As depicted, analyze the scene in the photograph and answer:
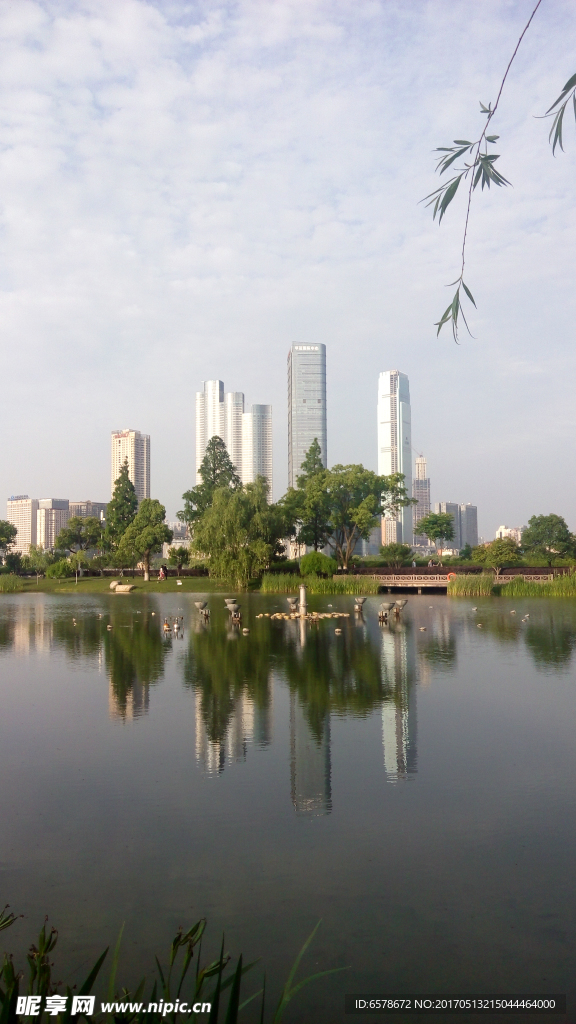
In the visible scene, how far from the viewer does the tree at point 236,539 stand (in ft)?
134

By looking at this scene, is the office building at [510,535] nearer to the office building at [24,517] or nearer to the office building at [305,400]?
the office building at [305,400]

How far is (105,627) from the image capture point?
69.3 feet

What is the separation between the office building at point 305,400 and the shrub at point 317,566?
391 ft

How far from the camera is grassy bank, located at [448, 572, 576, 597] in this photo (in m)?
31.9

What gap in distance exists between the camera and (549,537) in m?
46.2

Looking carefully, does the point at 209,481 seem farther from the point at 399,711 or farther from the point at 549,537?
the point at 399,711

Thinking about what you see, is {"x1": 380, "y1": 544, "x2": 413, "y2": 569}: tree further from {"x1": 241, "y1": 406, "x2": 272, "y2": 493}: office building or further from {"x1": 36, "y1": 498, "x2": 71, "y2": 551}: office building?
{"x1": 241, "y1": 406, "x2": 272, "y2": 493}: office building

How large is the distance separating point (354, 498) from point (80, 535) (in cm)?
2663

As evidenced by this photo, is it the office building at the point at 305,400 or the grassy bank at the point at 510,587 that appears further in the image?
the office building at the point at 305,400

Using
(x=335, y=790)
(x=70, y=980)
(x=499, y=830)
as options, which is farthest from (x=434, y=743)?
(x=70, y=980)

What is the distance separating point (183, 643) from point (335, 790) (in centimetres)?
1100

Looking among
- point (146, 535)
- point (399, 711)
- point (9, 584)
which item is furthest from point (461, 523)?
point (399, 711)

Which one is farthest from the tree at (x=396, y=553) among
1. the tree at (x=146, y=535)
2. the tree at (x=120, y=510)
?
the tree at (x=120, y=510)

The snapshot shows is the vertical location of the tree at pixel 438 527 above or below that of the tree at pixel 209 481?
below
